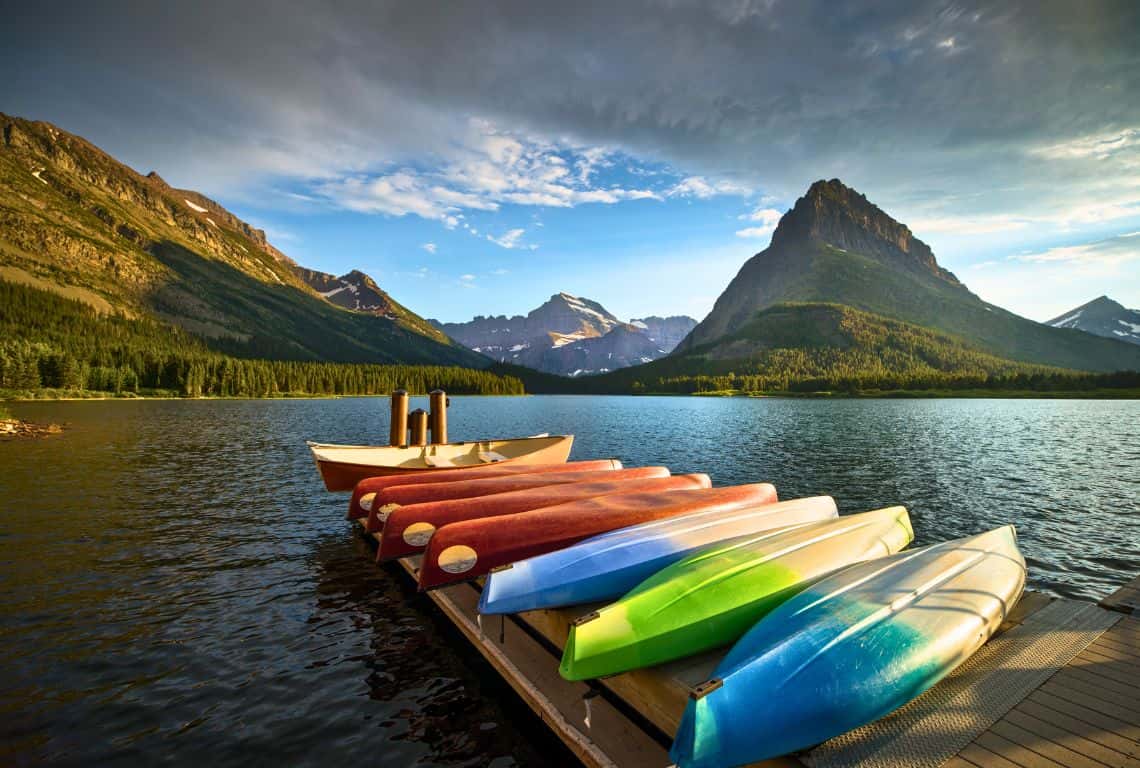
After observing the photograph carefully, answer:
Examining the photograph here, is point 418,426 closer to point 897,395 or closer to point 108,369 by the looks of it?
point 108,369

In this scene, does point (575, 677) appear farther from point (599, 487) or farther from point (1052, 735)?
point (599, 487)

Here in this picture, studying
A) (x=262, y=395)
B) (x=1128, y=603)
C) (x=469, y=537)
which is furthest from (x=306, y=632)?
(x=262, y=395)

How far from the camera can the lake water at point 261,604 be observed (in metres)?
7.94

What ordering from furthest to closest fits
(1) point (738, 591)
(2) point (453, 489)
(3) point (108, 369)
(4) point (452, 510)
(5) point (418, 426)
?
(3) point (108, 369), (5) point (418, 426), (2) point (453, 489), (4) point (452, 510), (1) point (738, 591)

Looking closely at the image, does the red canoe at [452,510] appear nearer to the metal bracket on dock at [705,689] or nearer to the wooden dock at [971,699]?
the wooden dock at [971,699]

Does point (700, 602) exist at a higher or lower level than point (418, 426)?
lower

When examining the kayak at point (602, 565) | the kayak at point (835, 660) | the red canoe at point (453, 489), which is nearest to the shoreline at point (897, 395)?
the red canoe at point (453, 489)

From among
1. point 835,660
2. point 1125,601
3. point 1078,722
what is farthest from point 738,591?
point 1125,601

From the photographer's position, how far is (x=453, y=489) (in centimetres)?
1481

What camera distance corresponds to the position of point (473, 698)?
29.5ft

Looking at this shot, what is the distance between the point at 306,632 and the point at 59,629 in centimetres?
514

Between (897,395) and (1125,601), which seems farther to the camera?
(897,395)

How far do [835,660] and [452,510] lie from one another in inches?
351

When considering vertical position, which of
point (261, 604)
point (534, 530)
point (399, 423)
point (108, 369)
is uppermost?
point (108, 369)
